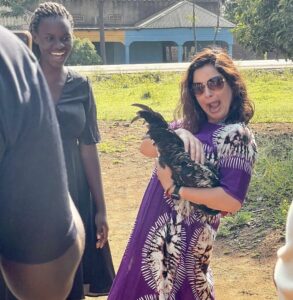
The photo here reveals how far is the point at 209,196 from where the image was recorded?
2883mm

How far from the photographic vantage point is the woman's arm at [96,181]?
3.48m

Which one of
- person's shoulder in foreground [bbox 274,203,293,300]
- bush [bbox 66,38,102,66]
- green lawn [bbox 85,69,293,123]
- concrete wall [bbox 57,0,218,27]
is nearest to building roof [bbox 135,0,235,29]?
concrete wall [bbox 57,0,218,27]

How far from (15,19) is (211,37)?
8895mm

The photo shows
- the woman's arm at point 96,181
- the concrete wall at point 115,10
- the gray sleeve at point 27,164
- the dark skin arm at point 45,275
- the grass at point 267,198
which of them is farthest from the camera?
the concrete wall at point 115,10

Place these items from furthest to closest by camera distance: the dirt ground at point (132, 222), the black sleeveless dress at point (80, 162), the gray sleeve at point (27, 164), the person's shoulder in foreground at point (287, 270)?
the dirt ground at point (132, 222)
the black sleeveless dress at point (80, 162)
the person's shoulder in foreground at point (287, 270)
the gray sleeve at point (27, 164)

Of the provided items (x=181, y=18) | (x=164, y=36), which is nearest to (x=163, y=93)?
(x=164, y=36)

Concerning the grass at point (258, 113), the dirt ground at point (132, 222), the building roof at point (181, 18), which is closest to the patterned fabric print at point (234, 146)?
the grass at point (258, 113)

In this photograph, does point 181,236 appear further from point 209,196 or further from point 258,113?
point 258,113

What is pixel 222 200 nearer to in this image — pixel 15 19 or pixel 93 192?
pixel 93 192

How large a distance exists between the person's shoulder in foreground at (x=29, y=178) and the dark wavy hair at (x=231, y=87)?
1.62m

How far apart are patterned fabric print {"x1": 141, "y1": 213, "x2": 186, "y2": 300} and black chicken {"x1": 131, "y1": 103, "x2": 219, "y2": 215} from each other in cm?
13

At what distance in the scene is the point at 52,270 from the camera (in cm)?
148

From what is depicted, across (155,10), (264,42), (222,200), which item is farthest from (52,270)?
(155,10)

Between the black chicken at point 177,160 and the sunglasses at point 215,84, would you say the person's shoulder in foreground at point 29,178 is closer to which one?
the black chicken at point 177,160
